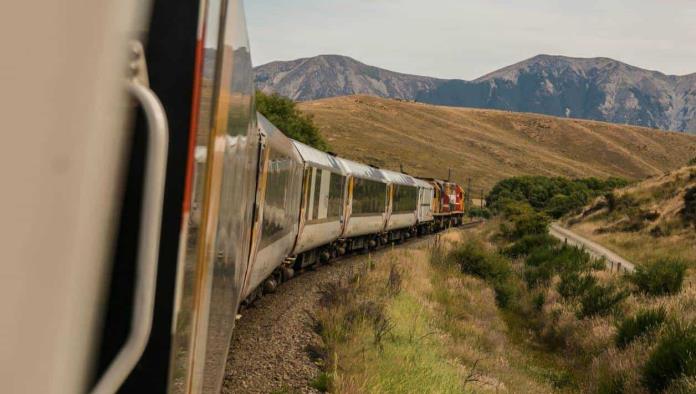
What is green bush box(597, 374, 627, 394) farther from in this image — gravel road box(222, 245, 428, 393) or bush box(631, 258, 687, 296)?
bush box(631, 258, 687, 296)

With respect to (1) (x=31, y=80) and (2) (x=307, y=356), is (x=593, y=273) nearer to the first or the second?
(2) (x=307, y=356)

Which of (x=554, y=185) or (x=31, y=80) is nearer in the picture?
(x=31, y=80)

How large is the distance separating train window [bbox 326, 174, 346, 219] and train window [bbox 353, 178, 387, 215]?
5.64 ft

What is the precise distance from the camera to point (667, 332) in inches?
588

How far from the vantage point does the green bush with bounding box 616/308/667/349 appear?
16.5 m

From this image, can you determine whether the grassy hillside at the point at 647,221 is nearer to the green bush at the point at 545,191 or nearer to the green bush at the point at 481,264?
the green bush at the point at 481,264

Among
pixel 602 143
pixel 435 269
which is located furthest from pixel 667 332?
pixel 602 143

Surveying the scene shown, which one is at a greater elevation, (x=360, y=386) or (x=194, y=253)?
(x=194, y=253)

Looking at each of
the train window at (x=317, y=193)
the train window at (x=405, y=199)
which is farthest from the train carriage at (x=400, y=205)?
the train window at (x=317, y=193)

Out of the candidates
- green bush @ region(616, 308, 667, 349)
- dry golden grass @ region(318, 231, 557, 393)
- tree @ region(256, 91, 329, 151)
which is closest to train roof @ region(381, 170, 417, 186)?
dry golden grass @ region(318, 231, 557, 393)

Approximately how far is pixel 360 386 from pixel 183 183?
25.7 ft

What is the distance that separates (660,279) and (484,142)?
147m

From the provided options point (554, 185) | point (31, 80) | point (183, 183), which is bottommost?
point (554, 185)

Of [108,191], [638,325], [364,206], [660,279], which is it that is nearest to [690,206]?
[660,279]
